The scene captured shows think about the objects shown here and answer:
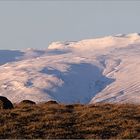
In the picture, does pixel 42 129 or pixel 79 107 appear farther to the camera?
pixel 79 107

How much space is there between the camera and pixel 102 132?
1019 inches

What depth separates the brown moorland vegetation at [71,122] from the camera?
25312 millimetres

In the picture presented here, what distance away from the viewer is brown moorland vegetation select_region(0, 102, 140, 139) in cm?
2531

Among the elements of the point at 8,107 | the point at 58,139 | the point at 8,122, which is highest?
the point at 8,107

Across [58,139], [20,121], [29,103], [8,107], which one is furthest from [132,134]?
[29,103]

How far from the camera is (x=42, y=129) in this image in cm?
2636

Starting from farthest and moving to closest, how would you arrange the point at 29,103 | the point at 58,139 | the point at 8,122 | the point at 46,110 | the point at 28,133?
the point at 29,103, the point at 46,110, the point at 8,122, the point at 28,133, the point at 58,139

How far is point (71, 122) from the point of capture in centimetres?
2784

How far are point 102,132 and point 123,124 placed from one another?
5.53ft

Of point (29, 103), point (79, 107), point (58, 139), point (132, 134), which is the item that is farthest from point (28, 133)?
point (29, 103)

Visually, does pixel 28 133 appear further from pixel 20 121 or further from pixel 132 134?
pixel 132 134

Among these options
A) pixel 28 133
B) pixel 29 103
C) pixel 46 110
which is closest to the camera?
pixel 28 133

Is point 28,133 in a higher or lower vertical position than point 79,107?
lower

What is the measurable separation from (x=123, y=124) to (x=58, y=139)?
462 centimetres
